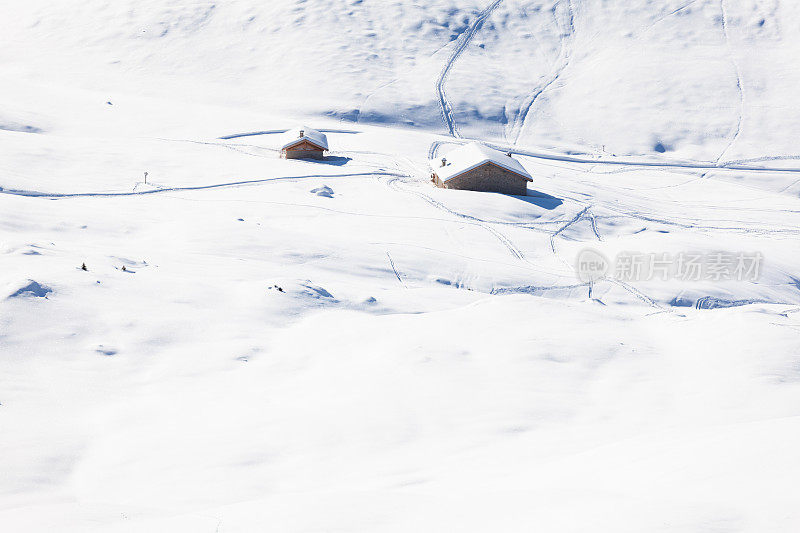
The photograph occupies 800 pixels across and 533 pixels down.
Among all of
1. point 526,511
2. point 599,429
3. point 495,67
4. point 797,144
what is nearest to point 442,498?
point 526,511

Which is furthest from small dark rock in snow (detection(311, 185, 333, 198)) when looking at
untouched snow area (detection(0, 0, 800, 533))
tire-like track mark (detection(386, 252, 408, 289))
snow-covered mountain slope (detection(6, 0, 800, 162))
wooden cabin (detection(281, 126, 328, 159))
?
snow-covered mountain slope (detection(6, 0, 800, 162))

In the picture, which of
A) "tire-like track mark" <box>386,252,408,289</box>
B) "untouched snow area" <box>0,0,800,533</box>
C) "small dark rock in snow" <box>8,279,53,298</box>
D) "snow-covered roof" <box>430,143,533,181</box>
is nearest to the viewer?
"untouched snow area" <box>0,0,800,533</box>

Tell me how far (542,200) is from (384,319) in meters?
27.2

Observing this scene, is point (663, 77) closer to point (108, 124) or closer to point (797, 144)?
point (797, 144)

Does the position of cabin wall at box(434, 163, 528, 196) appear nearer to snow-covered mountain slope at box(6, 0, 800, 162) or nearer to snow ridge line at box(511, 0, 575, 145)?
snow ridge line at box(511, 0, 575, 145)

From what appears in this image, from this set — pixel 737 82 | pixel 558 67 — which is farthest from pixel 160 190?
pixel 737 82

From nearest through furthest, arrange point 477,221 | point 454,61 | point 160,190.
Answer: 1. point 477,221
2. point 160,190
3. point 454,61

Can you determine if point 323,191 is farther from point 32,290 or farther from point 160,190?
point 32,290

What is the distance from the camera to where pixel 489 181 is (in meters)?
45.6

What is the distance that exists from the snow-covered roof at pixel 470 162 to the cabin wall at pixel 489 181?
29 centimetres

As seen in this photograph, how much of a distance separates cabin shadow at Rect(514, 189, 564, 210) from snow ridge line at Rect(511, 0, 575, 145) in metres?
25.3

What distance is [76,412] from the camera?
47.1ft

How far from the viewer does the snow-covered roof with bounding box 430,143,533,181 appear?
1770 inches

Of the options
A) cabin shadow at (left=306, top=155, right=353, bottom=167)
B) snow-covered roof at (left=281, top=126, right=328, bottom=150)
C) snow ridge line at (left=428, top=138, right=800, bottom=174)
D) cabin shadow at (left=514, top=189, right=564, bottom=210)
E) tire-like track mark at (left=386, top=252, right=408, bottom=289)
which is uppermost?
snow-covered roof at (left=281, top=126, right=328, bottom=150)
